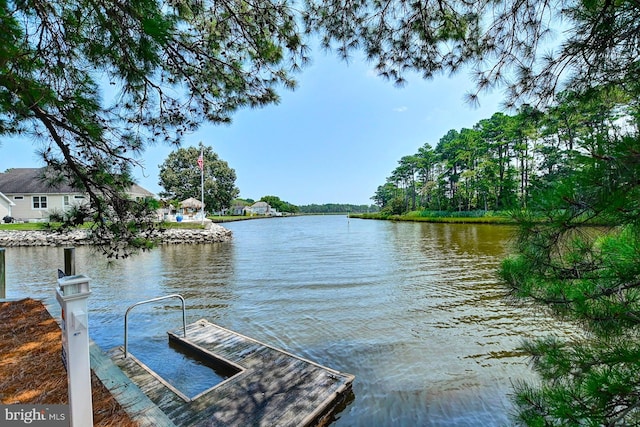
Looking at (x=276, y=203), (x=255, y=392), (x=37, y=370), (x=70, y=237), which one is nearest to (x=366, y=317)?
(x=255, y=392)

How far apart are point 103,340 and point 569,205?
5905 mm

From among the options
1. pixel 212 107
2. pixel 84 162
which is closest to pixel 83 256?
pixel 84 162

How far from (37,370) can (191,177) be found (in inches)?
1432

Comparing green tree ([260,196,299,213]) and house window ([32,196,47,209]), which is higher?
green tree ([260,196,299,213])

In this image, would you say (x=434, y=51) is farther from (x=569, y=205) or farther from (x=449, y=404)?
(x=449, y=404)

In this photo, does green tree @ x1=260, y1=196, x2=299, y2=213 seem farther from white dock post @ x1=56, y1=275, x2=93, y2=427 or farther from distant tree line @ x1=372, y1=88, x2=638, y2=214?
white dock post @ x1=56, y1=275, x2=93, y2=427

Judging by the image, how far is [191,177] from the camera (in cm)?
3572

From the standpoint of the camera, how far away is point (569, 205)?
1.25 metres

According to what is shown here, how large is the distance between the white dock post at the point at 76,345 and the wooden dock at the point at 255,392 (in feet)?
3.90

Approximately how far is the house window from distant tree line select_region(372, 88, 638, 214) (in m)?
27.3

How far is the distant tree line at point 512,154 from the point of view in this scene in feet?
4.00

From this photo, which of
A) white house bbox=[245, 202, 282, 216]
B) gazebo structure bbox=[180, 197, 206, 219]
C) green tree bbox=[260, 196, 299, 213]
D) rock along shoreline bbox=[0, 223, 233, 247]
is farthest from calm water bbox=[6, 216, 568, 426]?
green tree bbox=[260, 196, 299, 213]

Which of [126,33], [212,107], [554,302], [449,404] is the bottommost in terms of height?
[449,404]

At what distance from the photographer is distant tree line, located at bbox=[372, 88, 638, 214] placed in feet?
4.00
